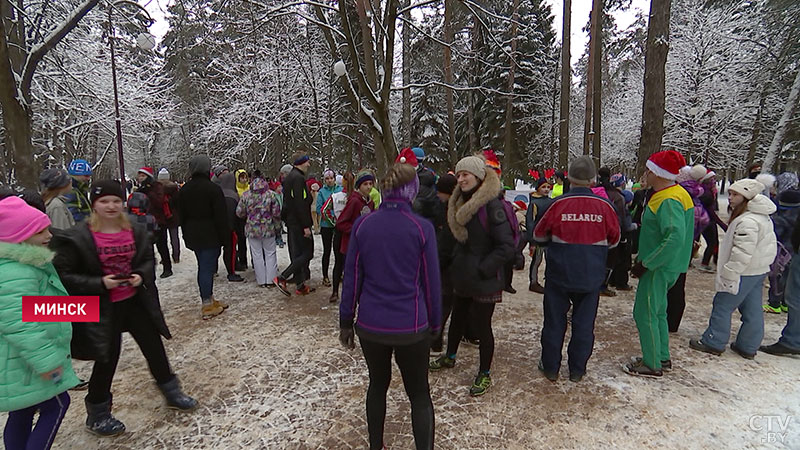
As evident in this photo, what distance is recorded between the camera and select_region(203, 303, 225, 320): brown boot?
563 centimetres

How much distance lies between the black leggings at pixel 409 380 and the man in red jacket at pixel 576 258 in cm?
179

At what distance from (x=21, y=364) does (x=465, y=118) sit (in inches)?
1109

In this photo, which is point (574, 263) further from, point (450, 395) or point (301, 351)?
point (301, 351)

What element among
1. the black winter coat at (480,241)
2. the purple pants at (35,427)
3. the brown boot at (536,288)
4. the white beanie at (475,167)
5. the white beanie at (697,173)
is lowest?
the brown boot at (536,288)

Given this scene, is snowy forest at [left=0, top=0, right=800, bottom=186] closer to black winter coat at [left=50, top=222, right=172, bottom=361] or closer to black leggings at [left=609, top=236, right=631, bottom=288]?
black leggings at [left=609, top=236, right=631, bottom=288]

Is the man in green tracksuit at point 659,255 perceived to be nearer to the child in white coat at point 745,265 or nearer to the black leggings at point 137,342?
the child in white coat at point 745,265

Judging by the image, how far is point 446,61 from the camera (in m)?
13.5

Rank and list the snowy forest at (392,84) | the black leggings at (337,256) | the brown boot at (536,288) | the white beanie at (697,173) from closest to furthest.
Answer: the black leggings at (337,256) → the white beanie at (697,173) → the brown boot at (536,288) → the snowy forest at (392,84)

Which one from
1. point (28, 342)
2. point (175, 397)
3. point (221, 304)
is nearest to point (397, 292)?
point (28, 342)

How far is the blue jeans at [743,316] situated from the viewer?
414 centimetres

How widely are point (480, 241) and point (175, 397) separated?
302cm

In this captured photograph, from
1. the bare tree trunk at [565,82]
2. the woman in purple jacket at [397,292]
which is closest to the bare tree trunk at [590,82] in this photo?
the bare tree trunk at [565,82]

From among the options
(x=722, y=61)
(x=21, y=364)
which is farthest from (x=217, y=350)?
(x=722, y=61)

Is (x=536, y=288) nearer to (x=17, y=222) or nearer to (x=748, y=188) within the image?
(x=748, y=188)
